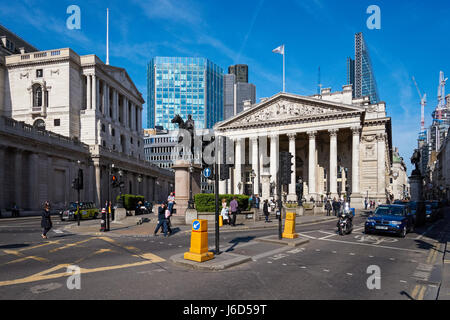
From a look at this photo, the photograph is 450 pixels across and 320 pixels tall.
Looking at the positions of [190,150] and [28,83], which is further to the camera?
[28,83]

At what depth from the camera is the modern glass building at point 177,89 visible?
131750mm

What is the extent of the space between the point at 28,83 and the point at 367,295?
5739 cm

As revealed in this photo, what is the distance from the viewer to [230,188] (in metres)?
58.8

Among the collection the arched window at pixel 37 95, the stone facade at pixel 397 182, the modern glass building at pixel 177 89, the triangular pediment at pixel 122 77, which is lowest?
the stone facade at pixel 397 182

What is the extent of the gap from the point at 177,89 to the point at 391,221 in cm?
12759

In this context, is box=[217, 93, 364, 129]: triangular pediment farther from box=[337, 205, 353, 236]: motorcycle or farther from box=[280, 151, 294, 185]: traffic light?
box=[280, 151, 294, 185]: traffic light

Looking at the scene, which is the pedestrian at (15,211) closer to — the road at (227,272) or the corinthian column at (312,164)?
the road at (227,272)

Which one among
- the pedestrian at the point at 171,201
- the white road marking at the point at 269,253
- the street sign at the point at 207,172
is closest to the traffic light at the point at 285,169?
the white road marking at the point at 269,253

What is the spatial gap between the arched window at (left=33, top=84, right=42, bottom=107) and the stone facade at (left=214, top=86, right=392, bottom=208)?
106ft

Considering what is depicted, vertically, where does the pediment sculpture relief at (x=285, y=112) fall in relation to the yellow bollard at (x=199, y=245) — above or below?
above

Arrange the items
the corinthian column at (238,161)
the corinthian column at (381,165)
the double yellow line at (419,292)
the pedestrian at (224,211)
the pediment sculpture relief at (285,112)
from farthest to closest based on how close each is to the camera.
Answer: the corinthian column at (238,161), the corinthian column at (381,165), the pediment sculpture relief at (285,112), the pedestrian at (224,211), the double yellow line at (419,292)

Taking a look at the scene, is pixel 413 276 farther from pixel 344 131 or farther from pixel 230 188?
pixel 230 188
